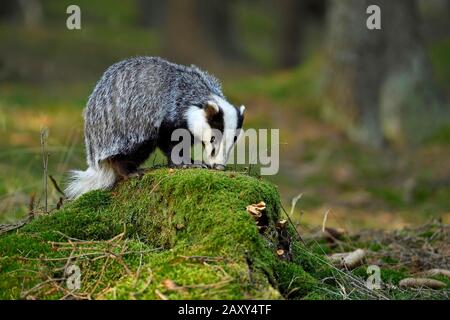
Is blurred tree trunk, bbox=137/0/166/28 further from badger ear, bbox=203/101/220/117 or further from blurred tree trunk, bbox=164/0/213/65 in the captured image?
badger ear, bbox=203/101/220/117

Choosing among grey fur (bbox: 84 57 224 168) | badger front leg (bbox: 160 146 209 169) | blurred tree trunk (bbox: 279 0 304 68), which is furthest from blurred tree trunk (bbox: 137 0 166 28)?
badger front leg (bbox: 160 146 209 169)

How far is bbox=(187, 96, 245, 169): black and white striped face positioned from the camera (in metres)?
5.97

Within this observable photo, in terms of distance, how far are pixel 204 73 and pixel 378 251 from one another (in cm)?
220

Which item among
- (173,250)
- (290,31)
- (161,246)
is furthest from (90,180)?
(290,31)

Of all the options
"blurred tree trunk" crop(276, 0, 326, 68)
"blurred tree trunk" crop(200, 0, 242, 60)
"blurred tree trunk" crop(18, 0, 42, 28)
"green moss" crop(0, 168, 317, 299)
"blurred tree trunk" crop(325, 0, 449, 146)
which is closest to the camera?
"green moss" crop(0, 168, 317, 299)

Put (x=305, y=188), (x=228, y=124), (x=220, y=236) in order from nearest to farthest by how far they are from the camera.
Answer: (x=220, y=236) < (x=228, y=124) < (x=305, y=188)

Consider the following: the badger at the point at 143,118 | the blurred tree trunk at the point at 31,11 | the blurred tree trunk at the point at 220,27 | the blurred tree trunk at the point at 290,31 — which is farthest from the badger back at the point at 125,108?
the blurred tree trunk at the point at 31,11

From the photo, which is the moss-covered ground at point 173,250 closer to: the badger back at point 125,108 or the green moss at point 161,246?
the green moss at point 161,246

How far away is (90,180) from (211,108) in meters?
1.20

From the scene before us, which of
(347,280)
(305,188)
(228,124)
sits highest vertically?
(228,124)

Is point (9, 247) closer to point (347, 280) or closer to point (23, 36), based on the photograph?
point (347, 280)
